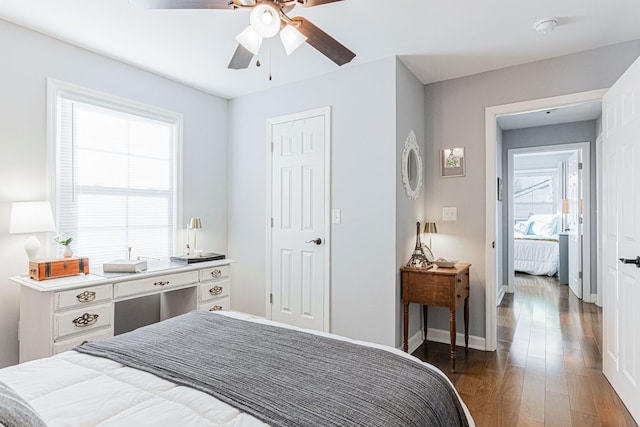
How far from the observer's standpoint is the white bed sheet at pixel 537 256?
6676mm

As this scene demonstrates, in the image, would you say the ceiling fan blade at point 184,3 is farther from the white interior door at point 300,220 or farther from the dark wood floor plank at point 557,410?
the dark wood floor plank at point 557,410

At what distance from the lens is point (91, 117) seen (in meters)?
2.92

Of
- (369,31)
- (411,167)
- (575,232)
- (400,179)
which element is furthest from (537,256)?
(369,31)

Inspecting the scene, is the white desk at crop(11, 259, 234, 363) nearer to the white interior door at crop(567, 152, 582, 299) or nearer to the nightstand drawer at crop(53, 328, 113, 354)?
the nightstand drawer at crop(53, 328, 113, 354)

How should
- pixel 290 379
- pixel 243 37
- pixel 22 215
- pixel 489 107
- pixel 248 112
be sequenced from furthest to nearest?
pixel 248 112 < pixel 489 107 < pixel 22 215 < pixel 243 37 < pixel 290 379

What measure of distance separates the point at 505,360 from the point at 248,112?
11.4 feet

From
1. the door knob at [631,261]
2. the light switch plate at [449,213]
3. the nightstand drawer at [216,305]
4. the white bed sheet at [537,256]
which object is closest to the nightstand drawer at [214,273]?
the nightstand drawer at [216,305]

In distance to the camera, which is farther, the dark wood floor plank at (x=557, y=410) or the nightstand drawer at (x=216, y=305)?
the nightstand drawer at (x=216, y=305)

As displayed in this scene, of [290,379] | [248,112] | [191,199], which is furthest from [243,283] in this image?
[290,379]

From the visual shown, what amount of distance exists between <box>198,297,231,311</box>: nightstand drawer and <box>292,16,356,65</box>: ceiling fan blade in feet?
7.39

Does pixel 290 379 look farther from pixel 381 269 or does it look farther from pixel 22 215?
pixel 22 215

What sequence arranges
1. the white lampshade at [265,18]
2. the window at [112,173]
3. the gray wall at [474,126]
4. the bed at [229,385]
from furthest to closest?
the gray wall at [474,126] < the window at [112,173] < the white lampshade at [265,18] < the bed at [229,385]

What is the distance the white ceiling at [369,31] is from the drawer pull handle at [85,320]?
1.99m

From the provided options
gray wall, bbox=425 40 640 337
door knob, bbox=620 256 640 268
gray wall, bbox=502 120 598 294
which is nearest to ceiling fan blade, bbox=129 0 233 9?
gray wall, bbox=425 40 640 337
